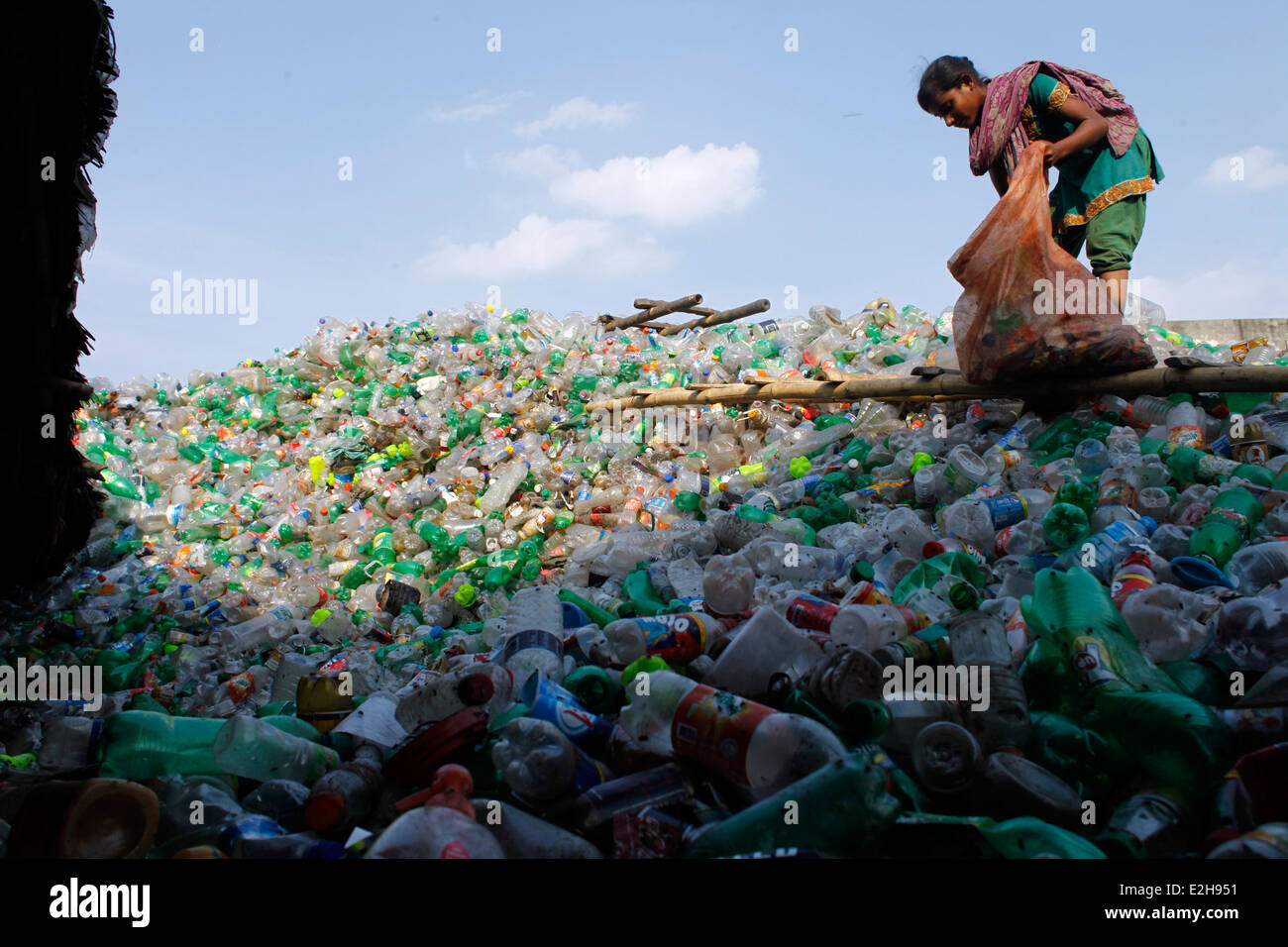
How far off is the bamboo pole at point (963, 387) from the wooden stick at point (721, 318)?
2.70 metres

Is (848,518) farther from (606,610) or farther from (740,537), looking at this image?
(606,610)

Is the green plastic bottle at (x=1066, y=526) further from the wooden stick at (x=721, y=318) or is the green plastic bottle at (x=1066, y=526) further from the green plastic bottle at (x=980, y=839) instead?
the wooden stick at (x=721, y=318)

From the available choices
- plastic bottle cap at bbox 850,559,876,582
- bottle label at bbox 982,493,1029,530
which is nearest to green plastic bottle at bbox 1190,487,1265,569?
bottle label at bbox 982,493,1029,530

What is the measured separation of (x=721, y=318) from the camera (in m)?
8.30

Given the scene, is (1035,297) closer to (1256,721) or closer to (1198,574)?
(1198,574)

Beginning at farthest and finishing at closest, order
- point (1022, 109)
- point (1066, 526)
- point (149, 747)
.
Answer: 1. point (1022, 109)
2. point (1066, 526)
3. point (149, 747)

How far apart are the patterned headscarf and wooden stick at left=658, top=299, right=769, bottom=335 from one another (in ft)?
14.3

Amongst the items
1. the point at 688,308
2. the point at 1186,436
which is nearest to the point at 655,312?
the point at 688,308

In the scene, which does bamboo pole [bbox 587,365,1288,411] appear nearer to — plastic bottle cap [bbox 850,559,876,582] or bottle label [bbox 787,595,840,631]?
plastic bottle cap [bbox 850,559,876,582]

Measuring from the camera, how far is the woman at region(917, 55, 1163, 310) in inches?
145

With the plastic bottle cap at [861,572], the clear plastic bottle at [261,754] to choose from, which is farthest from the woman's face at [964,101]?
the clear plastic bottle at [261,754]

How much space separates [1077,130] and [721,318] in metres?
4.79

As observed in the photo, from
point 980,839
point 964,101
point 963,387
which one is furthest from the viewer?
point 963,387
